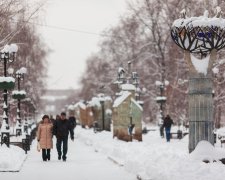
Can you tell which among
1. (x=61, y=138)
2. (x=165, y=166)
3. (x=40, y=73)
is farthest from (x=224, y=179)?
(x=40, y=73)

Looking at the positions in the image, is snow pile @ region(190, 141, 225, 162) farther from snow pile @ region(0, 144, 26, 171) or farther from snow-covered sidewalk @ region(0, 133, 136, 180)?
snow pile @ region(0, 144, 26, 171)

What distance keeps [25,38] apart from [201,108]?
83.8ft

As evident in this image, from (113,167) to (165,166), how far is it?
411 centimetres

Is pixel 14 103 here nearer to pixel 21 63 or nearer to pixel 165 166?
pixel 21 63

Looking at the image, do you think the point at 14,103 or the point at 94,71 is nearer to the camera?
the point at 14,103

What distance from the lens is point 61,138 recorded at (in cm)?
2036

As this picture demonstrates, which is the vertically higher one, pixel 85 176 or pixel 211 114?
pixel 211 114

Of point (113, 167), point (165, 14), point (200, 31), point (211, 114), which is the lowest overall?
point (113, 167)

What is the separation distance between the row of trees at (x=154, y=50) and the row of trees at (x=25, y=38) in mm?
6156

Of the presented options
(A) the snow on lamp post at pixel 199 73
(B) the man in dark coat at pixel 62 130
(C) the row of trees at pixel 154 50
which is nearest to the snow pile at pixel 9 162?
(B) the man in dark coat at pixel 62 130

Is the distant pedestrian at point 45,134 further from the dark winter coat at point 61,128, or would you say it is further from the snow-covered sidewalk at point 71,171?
the snow-covered sidewalk at point 71,171

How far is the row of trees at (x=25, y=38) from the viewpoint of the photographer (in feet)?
100

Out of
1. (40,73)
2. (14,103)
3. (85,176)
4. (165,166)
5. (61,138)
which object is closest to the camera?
(165,166)

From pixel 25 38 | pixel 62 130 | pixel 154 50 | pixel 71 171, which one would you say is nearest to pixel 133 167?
pixel 71 171
